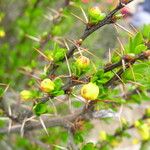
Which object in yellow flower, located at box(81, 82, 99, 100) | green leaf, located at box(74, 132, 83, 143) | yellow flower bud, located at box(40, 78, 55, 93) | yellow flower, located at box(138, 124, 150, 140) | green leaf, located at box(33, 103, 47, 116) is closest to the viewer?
yellow flower, located at box(81, 82, 99, 100)

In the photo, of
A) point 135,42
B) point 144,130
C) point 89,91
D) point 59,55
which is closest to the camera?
point 89,91

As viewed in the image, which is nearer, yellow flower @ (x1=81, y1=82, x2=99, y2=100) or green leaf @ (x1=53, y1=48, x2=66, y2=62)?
yellow flower @ (x1=81, y1=82, x2=99, y2=100)

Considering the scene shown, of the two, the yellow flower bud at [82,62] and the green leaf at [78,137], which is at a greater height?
the yellow flower bud at [82,62]

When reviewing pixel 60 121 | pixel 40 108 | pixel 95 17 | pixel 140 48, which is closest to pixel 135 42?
pixel 140 48

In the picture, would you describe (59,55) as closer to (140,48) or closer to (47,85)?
(47,85)

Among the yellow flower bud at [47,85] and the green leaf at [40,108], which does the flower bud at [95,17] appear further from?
the green leaf at [40,108]

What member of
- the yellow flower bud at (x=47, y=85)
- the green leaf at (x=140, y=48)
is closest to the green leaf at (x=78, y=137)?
the yellow flower bud at (x=47, y=85)

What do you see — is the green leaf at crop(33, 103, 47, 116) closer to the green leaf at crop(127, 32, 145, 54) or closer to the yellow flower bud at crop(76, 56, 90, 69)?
the yellow flower bud at crop(76, 56, 90, 69)

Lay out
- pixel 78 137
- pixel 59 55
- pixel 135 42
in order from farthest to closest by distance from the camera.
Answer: pixel 78 137
pixel 59 55
pixel 135 42

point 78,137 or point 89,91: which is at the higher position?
point 89,91

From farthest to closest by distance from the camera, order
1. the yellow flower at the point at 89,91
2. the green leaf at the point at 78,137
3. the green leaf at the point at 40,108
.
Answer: the green leaf at the point at 78,137, the green leaf at the point at 40,108, the yellow flower at the point at 89,91

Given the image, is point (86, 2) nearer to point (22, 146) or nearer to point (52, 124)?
point (22, 146)

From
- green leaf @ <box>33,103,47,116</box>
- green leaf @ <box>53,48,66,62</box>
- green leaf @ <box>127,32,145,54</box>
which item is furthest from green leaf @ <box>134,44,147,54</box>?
green leaf @ <box>33,103,47,116</box>
